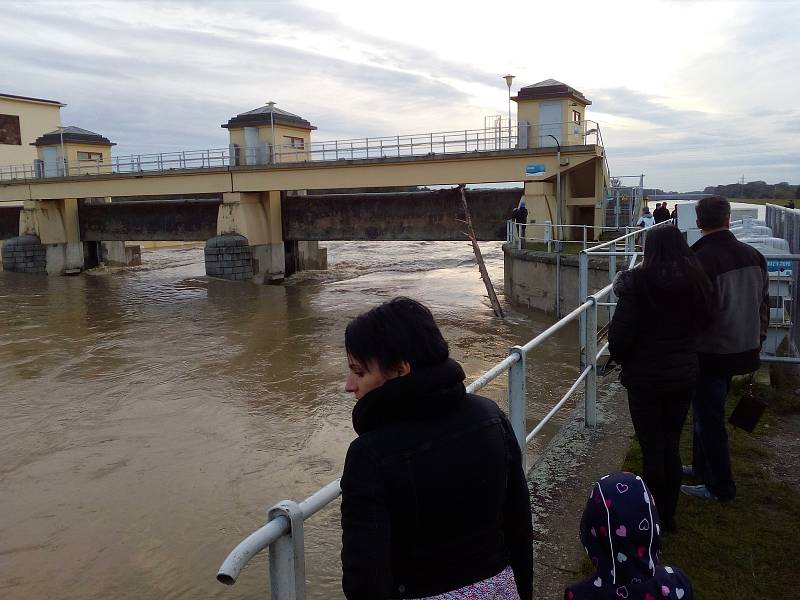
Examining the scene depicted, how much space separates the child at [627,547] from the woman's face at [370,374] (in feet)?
2.28

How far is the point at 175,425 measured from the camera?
9953 millimetres

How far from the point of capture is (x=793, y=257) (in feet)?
18.3

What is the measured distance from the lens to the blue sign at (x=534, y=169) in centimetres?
2134

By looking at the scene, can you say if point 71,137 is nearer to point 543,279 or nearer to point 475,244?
point 475,244

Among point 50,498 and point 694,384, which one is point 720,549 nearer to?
point 694,384

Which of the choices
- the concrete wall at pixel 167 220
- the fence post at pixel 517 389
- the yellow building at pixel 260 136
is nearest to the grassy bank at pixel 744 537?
the fence post at pixel 517 389

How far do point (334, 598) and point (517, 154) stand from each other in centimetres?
1856

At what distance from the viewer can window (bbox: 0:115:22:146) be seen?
40.8 m

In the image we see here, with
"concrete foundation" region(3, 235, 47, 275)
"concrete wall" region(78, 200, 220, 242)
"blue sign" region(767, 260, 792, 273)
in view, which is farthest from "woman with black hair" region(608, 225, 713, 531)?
"concrete foundation" region(3, 235, 47, 275)

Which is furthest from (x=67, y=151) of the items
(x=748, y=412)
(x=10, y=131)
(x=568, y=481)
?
(x=748, y=412)

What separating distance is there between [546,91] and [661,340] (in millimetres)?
19977

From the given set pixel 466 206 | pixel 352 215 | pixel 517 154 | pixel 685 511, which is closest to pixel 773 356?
pixel 685 511

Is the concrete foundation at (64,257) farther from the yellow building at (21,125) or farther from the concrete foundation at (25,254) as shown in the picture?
the yellow building at (21,125)

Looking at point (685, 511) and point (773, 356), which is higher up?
point (773, 356)
